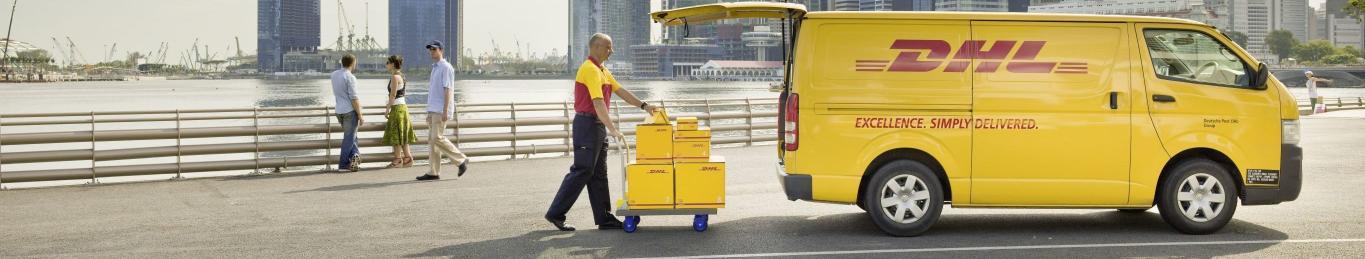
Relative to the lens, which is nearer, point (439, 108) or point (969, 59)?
point (969, 59)

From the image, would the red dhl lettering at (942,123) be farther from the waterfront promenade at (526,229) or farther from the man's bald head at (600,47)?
the man's bald head at (600,47)

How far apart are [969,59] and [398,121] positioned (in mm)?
9625

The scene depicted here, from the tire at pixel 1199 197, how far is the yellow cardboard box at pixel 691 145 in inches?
127

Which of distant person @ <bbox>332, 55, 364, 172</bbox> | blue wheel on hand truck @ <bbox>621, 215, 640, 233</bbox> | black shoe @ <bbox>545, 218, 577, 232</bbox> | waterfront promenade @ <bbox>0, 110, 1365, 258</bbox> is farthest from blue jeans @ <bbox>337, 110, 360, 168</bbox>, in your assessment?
blue wheel on hand truck @ <bbox>621, 215, 640, 233</bbox>

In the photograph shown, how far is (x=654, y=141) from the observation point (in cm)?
922

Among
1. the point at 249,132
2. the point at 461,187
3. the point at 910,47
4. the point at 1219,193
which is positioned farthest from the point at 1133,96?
the point at 249,132

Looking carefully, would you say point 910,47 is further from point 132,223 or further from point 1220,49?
point 132,223

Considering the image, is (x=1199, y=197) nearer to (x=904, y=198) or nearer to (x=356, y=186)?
(x=904, y=198)

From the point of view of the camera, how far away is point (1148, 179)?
30.2 feet

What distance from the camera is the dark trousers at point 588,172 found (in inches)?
368

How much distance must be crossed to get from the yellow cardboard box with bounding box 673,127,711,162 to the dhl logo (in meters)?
1.19

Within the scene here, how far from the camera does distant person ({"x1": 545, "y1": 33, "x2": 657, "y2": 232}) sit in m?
9.14

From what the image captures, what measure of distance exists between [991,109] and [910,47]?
Result: 722 mm

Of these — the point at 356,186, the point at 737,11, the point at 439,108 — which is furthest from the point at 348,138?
the point at 737,11
